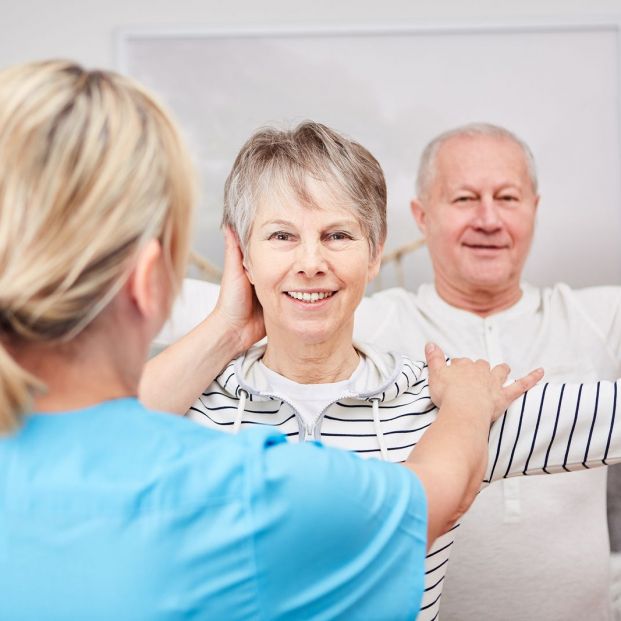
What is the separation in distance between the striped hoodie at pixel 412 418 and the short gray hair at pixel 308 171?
23cm

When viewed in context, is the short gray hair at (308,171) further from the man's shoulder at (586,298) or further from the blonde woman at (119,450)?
the man's shoulder at (586,298)

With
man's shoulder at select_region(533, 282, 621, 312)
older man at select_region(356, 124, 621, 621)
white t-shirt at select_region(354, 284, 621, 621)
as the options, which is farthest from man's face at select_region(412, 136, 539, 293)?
white t-shirt at select_region(354, 284, 621, 621)

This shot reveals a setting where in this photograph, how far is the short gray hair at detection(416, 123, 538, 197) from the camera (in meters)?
2.18

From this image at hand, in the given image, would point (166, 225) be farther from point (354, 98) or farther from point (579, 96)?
point (579, 96)

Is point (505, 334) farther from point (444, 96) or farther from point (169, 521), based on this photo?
point (169, 521)

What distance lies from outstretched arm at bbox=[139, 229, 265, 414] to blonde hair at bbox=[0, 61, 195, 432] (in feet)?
2.01

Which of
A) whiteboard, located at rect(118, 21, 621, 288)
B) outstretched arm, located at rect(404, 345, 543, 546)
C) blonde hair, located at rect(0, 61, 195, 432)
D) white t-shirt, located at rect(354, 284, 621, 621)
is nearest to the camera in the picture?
blonde hair, located at rect(0, 61, 195, 432)

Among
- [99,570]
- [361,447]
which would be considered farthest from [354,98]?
[99,570]

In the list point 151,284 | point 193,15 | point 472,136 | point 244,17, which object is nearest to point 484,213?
point 472,136

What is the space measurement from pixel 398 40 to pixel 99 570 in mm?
2177

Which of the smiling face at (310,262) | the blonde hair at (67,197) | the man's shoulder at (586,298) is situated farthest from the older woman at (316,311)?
the man's shoulder at (586,298)

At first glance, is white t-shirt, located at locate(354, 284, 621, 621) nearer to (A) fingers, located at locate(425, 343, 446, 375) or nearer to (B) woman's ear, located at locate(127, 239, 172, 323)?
(A) fingers, located at locate(425, 343, 446, 375)

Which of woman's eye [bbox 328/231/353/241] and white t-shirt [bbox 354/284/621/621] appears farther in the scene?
white t-shirt [bbox 354/284/621/621]

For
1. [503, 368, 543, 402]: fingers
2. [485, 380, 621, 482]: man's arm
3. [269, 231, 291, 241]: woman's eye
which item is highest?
[269, 231, 291, 241]: woman's eye
